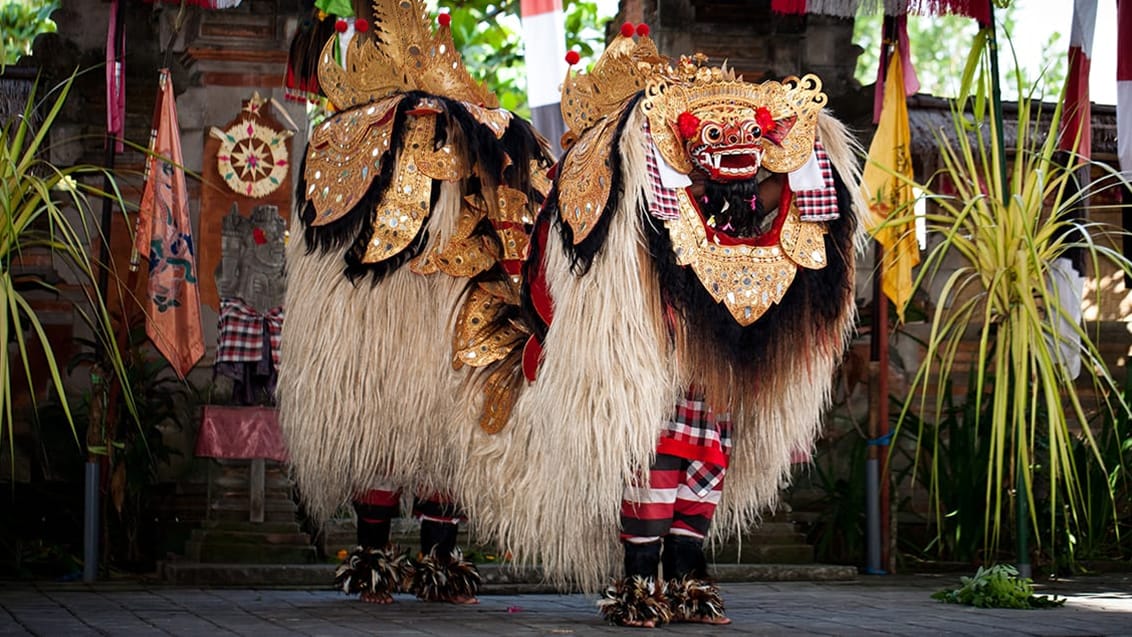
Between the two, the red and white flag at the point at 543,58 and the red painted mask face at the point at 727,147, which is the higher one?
the red and white flag at the point at 543,58

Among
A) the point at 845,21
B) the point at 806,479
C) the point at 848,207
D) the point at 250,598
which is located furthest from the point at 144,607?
the point at 845,21

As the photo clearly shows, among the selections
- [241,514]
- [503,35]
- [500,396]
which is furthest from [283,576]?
[503,35]

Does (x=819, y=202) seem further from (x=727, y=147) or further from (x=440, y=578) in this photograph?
(x=440, y=578)

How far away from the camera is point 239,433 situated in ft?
23.8

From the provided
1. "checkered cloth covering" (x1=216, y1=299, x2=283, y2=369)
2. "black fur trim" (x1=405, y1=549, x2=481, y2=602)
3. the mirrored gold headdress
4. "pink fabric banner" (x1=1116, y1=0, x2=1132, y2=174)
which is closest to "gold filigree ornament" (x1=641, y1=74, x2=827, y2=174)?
the mirrored gold headdress

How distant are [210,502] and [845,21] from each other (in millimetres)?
4265

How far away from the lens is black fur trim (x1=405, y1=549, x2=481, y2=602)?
5754 millimetres

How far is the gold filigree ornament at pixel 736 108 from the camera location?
189 inches

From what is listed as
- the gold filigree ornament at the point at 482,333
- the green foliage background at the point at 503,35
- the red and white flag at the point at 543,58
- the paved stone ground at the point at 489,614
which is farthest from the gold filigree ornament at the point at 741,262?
the green foliage background at the point at 503,35

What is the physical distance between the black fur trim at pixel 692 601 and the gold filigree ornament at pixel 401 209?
1526mm

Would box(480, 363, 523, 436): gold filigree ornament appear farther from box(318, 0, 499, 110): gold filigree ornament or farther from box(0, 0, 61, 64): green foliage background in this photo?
box(0, 0, 61, 64): green foliage background

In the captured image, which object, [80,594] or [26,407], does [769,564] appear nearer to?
[80,594]

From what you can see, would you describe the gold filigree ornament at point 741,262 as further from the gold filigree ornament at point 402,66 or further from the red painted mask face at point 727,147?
the gold filigree ornament at point 402,66

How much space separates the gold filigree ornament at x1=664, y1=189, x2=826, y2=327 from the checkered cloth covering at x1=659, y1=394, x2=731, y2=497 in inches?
12.8
